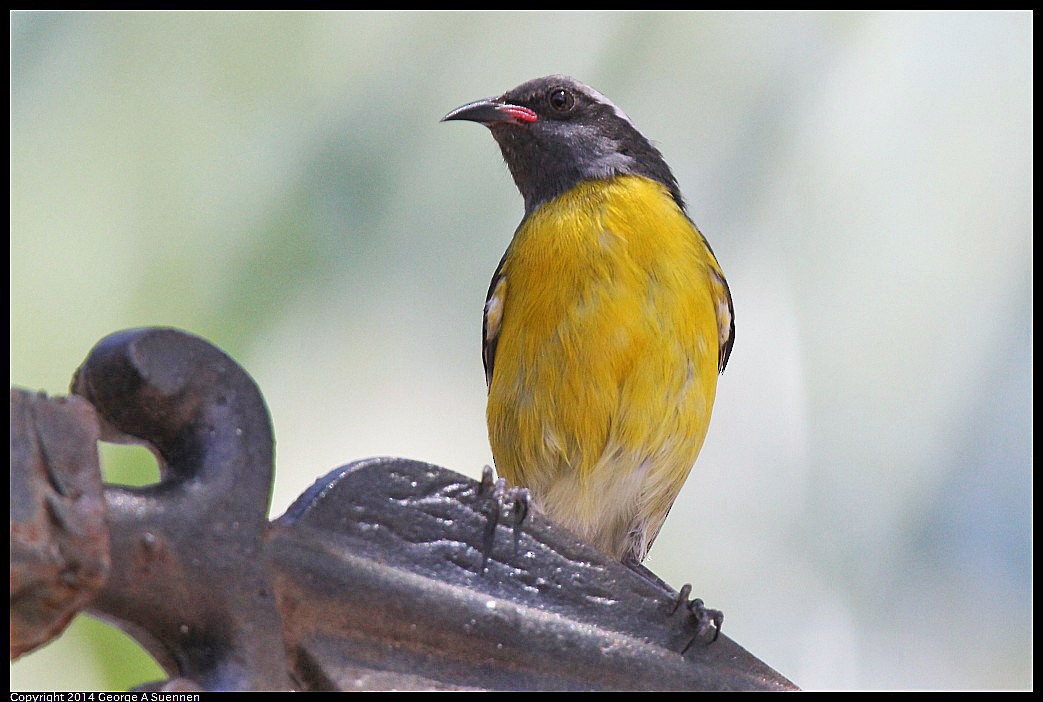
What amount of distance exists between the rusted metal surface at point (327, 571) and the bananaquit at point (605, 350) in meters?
1.83

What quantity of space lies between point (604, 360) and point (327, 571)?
227cm

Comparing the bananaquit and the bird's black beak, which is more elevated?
the bird's black beak

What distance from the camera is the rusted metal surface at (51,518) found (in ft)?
4.03

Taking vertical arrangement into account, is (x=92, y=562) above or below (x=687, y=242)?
below

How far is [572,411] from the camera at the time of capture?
3.81 meters

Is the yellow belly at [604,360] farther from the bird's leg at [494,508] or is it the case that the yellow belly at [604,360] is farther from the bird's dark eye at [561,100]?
the bird's leg at [494,508]

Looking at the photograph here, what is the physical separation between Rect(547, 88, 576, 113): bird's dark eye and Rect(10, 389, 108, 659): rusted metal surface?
3620 mm

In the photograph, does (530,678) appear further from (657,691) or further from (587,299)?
(587,299)

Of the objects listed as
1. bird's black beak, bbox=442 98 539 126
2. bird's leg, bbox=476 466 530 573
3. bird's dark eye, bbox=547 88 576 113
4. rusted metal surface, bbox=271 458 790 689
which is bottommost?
rusted metal surface, bbox=271 458 790 689

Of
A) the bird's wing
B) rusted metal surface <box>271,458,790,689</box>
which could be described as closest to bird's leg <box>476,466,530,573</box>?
rusted metal surface <box>271,458,790,689</box>

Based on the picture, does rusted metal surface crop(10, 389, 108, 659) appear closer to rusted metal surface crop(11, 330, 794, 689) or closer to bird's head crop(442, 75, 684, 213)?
rusted metal surface crop(11, 330, 794, 689)

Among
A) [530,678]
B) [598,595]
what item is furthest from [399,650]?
[598,595]

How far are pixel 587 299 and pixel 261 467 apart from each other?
236 cm

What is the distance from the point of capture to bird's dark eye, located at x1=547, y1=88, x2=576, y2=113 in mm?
4688
